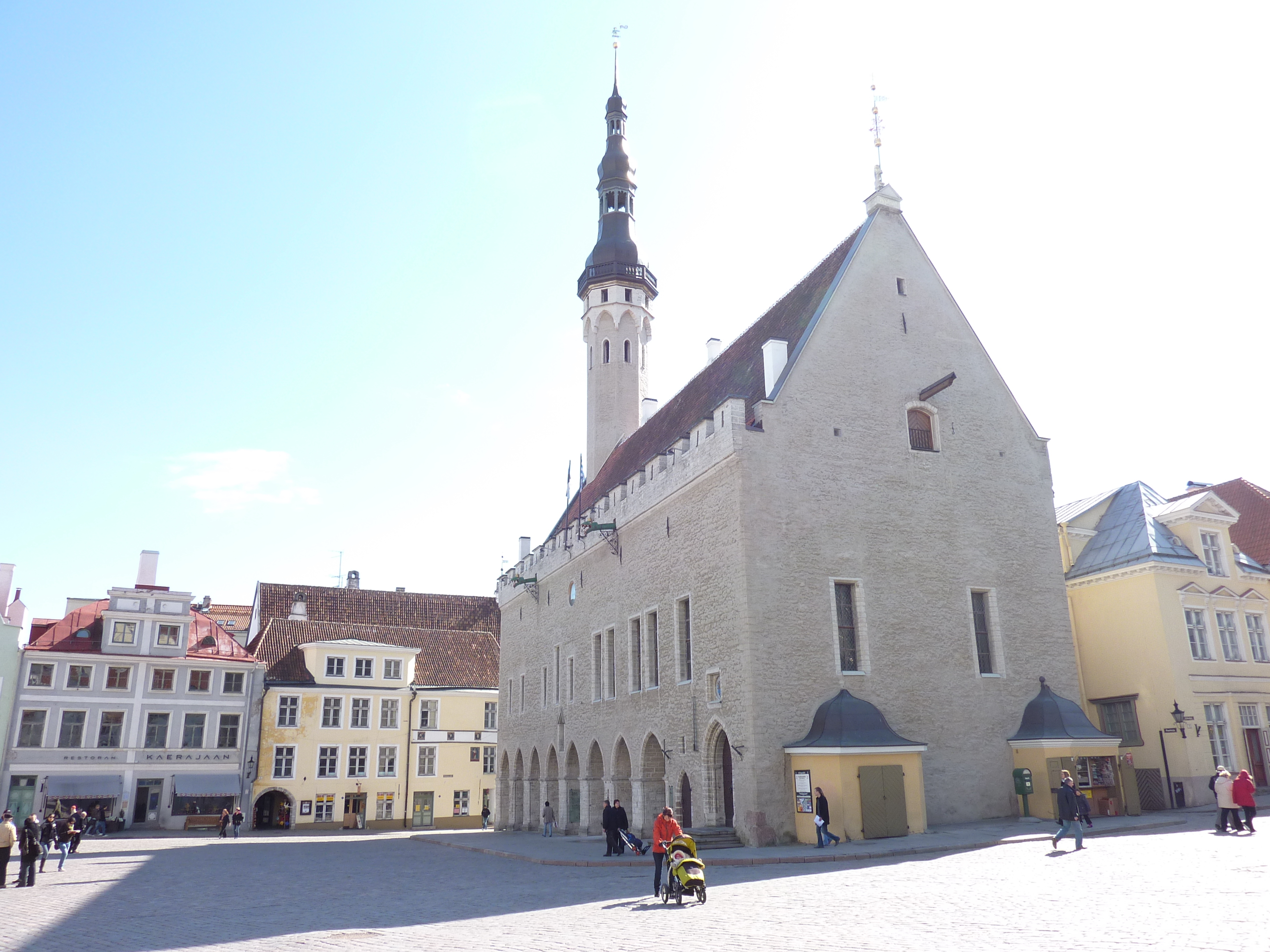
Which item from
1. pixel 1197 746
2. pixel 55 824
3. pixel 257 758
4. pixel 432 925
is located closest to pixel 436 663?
pixel 257 758

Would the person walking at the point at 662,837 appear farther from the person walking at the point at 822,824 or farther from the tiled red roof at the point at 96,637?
the tiled red roof at the point at 96,637

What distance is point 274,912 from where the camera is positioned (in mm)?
14141

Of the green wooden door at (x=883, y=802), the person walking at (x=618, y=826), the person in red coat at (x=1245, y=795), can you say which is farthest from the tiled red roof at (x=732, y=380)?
the person in red coat at (x=1245, y=795)

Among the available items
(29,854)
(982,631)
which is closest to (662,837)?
(29,854)

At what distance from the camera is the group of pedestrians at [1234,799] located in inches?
683

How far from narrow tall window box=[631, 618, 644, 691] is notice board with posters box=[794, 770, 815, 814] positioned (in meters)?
8.08

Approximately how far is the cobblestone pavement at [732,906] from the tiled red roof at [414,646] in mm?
27179

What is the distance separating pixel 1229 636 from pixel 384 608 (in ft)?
138

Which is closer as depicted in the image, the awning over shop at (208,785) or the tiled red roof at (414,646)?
the awning over shop at (208,785)

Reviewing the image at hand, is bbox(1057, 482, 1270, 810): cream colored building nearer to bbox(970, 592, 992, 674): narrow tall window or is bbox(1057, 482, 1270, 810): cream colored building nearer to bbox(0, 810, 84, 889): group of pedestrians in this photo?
bbox(970, 592, 992, 674): narrow tall window

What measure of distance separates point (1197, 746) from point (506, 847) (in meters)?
19.0

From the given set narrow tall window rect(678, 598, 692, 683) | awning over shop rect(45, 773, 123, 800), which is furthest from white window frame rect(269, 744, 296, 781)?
narrow tall window rect(678, 598, 692, 683)

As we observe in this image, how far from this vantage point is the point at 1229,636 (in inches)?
1136

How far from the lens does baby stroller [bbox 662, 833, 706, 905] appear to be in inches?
527
